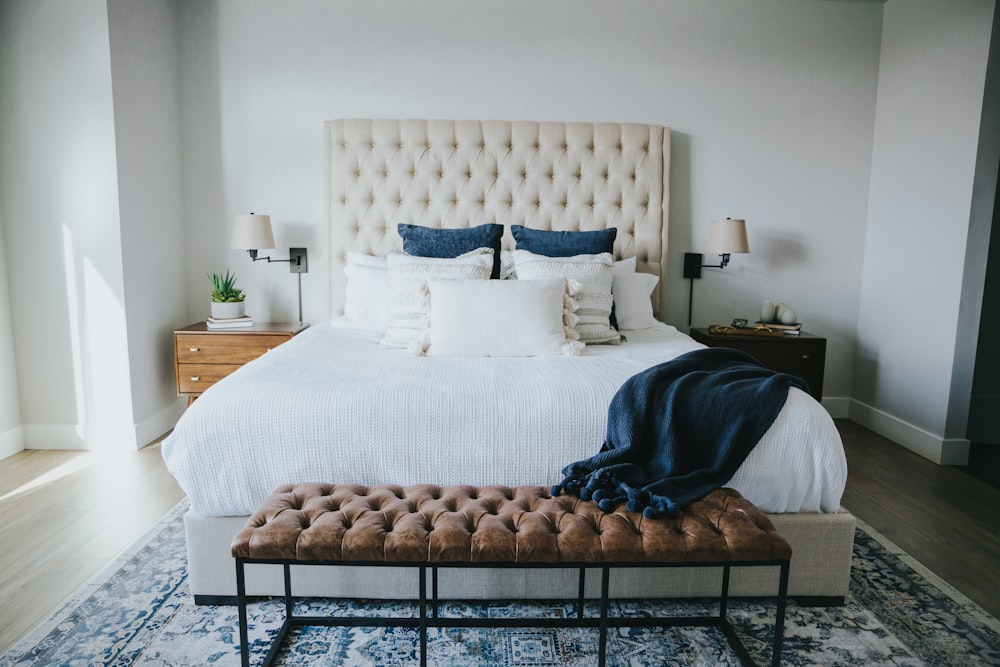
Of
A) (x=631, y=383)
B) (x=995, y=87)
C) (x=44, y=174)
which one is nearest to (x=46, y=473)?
(x=44, y=174)

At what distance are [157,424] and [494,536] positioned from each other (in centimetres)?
286

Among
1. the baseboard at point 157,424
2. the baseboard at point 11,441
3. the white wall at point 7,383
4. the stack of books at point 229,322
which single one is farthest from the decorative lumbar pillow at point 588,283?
the baseboard at point 11,441

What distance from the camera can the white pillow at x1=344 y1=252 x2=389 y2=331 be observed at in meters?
3.37

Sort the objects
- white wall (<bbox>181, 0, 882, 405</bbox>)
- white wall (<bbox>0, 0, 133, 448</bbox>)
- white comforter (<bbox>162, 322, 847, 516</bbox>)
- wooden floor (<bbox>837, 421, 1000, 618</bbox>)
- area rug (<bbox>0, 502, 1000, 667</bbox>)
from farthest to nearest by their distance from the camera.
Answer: white wall (<bbox>181, 0, 882, 405</bbox>)
white wall (<bbox>0, 0, 133, 448</bbox>)
wooden floor (<bbox>837, 421, 1000, 618</bbox>)
white comforter (<bbox>162, 322, 847, 516</bbox>)
area rug (<bbox>0, 502, 1000, 667</bbox>)

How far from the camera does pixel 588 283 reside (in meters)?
3.10

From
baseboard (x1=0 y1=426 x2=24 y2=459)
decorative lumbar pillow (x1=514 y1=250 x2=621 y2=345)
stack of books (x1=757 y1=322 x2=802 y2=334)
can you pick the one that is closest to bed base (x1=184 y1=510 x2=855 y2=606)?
decorative lumbar pillow (x1=514 y1=250 x2=621 y2=345)

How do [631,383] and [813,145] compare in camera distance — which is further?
[813,145]

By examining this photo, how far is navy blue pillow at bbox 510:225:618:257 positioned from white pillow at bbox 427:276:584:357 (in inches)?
32.7

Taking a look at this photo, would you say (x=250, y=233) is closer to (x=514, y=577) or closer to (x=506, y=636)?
(x=514, y=577)

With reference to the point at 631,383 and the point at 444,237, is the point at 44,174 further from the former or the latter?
the point at 631,383

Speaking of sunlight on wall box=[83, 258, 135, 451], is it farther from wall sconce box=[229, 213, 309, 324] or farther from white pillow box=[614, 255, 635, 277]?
white pillow box=[614, 255, 635, 277]

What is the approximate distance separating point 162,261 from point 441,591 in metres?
2.73

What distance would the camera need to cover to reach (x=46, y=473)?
10.2ft

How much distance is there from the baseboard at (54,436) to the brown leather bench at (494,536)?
233 centimetres
